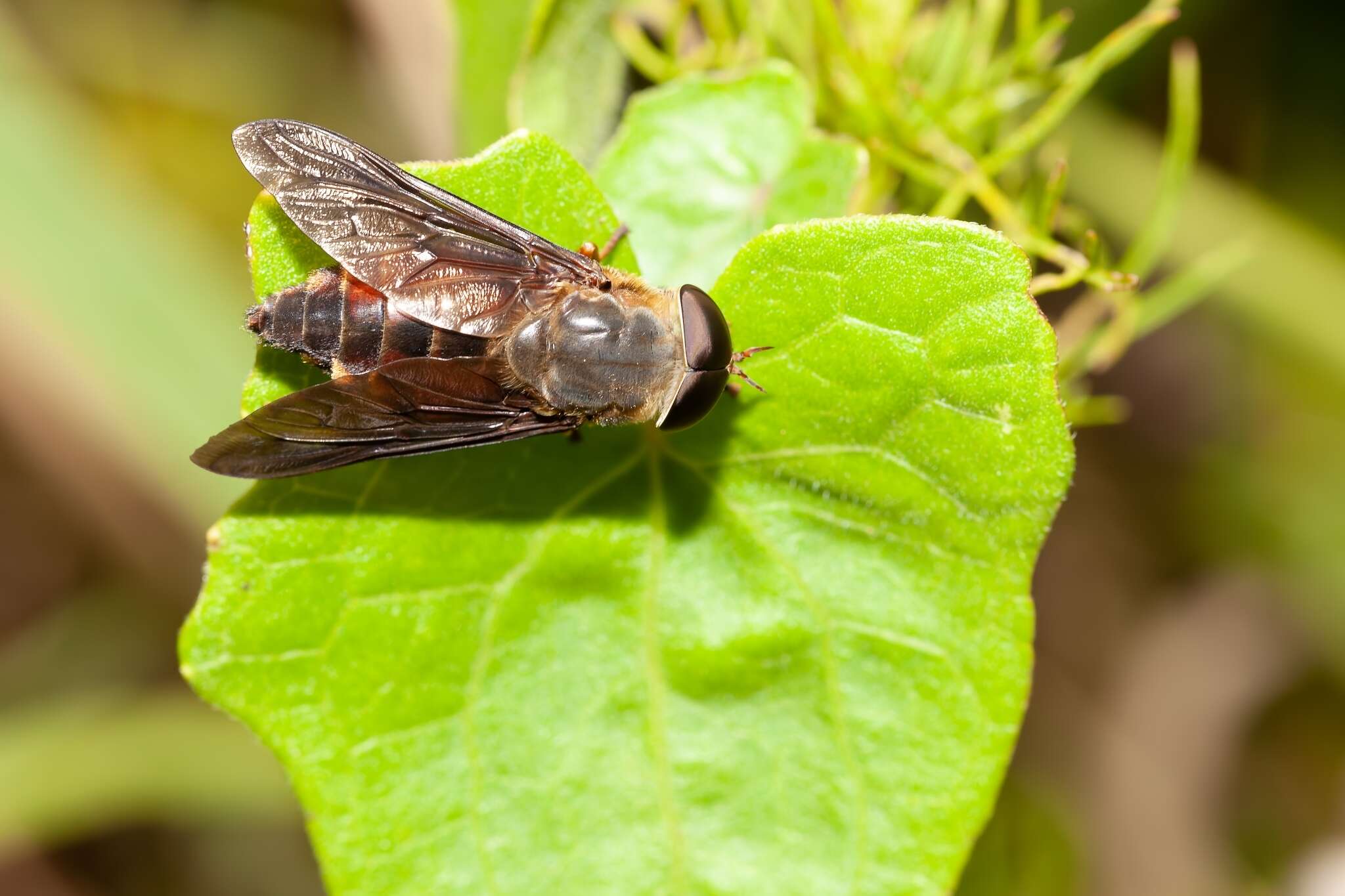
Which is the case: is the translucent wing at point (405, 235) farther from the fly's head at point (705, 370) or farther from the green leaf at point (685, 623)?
the fly's head at point (705, 370)

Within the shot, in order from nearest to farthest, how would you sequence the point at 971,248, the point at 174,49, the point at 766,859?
the point at 971,248
the point at 766,859
the point at 174,49

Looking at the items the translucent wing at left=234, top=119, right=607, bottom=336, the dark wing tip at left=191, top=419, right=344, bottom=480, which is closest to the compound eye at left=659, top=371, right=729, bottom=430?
the translucent wing at left=234, top=119, right=607, bottom=336

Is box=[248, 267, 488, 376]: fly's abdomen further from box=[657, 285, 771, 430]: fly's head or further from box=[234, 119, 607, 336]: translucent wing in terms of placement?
box=[657, 285, 771, 430]: fly's head

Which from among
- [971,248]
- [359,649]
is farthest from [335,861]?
[971,248]

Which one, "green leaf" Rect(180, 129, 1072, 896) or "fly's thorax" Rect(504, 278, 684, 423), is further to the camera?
"fly's thorax" Rect(504, 278, 684, 423)

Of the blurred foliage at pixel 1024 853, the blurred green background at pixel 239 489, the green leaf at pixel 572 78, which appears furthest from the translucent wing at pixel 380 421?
the blurred foliage at pixel 1024 853

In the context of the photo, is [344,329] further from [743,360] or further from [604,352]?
[743,360]

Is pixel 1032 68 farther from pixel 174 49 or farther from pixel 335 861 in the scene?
pixel 174 49
